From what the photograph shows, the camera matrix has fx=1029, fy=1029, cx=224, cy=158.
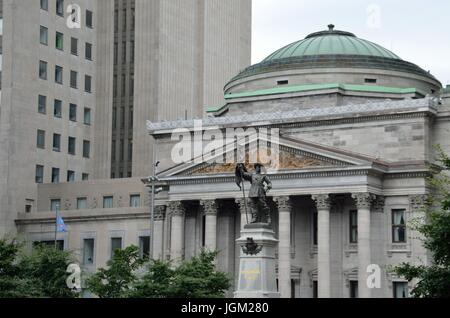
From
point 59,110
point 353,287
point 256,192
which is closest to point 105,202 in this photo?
point 59,110

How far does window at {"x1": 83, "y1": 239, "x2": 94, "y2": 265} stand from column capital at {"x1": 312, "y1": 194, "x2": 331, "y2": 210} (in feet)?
85.4

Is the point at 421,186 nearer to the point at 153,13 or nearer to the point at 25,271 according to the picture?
the point at 25,271

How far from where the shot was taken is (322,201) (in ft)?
242

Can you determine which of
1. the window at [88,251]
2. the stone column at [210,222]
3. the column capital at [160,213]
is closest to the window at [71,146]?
the window at [88,251]

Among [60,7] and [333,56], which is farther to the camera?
[60,7]

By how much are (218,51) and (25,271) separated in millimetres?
65525

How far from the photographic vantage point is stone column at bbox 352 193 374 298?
237ft

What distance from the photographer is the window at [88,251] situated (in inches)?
3607

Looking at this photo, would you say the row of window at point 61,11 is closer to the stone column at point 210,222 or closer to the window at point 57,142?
the window at point 57,142

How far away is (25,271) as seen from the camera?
63.1 metres

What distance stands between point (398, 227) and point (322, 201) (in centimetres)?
587

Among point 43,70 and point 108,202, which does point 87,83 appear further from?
point 108,202
